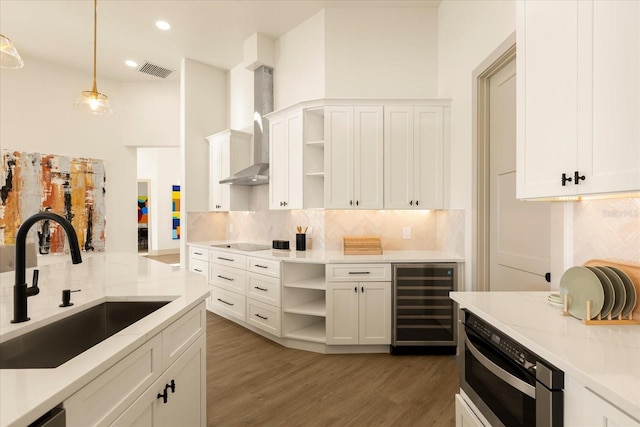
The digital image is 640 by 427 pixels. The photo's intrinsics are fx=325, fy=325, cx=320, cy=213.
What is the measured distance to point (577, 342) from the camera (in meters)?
1.16

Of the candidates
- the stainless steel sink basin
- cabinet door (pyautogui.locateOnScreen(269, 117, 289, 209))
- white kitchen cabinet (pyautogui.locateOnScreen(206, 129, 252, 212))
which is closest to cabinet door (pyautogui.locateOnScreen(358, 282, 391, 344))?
cabinet door (pyautogui.locateOnScreen(269, 117, 289, 209))

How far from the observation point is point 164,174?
9.98m

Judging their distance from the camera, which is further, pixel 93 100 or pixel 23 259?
pixel 93 100

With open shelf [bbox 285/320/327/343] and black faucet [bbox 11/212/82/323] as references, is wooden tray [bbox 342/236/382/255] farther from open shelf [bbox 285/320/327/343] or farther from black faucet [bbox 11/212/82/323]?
black faucet [bbox 11/212/82/323]

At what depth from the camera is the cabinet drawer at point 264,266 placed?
3.38 meters

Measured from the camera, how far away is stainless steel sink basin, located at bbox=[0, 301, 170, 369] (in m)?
1.17

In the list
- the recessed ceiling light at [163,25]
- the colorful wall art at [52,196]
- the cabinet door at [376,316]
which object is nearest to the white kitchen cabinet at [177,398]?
the cabinet door at [376,316]

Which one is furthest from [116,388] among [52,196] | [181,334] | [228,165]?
[52,196]

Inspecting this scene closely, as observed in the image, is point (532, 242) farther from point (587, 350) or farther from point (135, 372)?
point (135, 372)

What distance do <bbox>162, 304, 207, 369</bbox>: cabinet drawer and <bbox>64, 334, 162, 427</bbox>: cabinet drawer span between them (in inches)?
2.3

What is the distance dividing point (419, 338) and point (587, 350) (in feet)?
6.99

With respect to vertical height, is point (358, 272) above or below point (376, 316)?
above

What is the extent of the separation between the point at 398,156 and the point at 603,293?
234cm

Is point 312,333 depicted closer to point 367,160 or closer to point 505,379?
point 367,160
